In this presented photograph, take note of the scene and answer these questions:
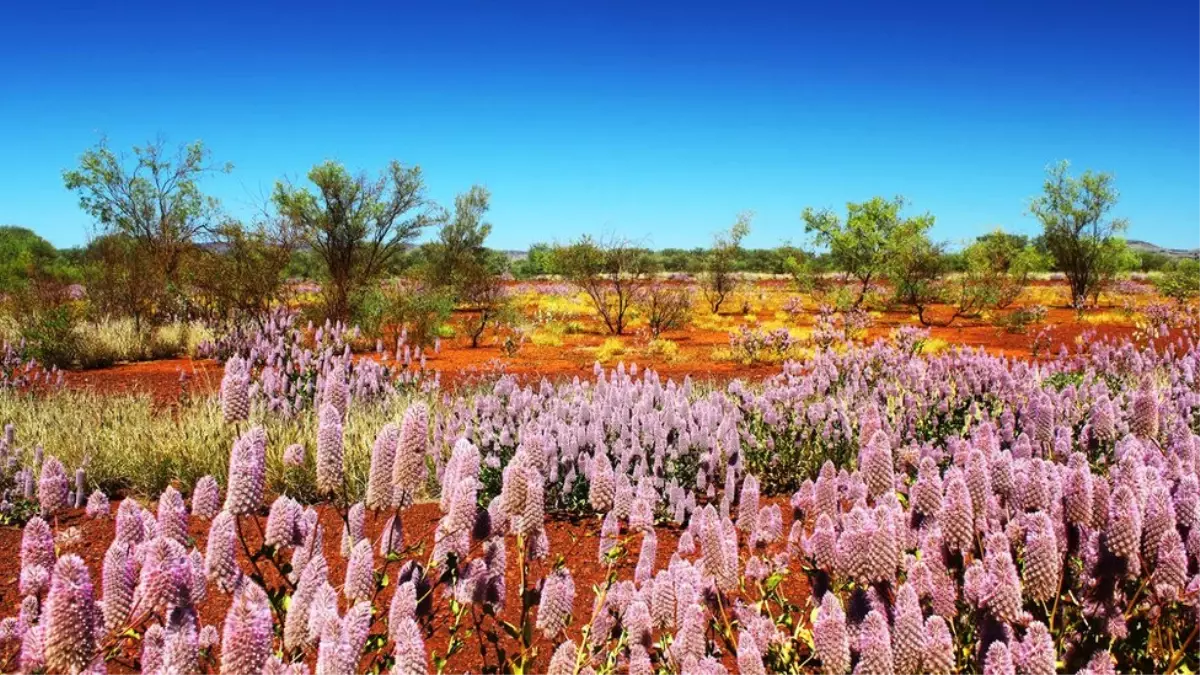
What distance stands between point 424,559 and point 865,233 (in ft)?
118

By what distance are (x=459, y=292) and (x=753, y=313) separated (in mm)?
11729

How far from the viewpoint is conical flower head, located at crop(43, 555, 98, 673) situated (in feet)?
4.31

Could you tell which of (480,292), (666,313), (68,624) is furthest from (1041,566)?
(480,292)

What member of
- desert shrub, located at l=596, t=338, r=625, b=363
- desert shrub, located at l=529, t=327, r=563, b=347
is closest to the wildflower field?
desert shrub, located at l=596, t=338, r=625, b=363

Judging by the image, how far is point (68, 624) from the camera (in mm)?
1328

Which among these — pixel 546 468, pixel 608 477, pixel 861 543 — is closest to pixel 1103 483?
pixel 861 543

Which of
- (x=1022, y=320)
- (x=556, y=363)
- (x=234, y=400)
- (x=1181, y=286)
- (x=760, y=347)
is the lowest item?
(x=556, y=363)

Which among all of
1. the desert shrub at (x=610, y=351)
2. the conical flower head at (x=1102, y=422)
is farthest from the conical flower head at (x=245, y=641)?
the desert shrub at (x=610, y=351)

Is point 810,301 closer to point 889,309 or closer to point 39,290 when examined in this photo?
point 889,309

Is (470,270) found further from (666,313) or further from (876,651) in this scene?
(876,651)

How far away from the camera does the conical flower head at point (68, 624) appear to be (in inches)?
51.8

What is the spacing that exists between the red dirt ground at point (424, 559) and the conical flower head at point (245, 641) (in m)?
1.39

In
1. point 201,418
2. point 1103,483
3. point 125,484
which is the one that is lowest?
point 125,484

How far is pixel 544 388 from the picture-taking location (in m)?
6.42
